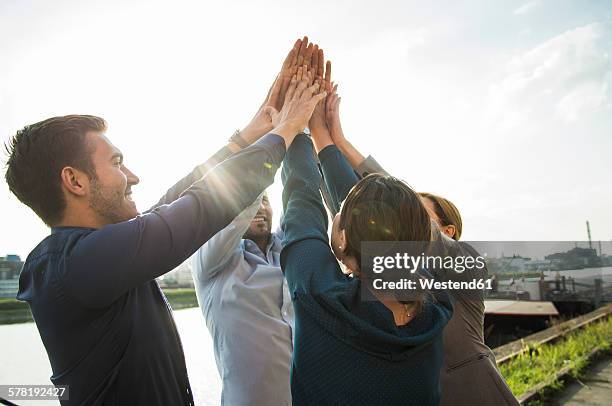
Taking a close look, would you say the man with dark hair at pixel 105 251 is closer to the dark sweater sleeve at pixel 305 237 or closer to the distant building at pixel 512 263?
the dark sweater sleeve at pixel 305 237

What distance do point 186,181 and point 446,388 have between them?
1.36m

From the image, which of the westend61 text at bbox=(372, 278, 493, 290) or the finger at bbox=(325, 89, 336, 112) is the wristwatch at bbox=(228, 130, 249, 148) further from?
the westend61 text at bbox=(372, 278, 493, 290)

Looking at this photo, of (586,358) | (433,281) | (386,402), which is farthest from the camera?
(586,358)

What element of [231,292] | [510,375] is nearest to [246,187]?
[231,292]

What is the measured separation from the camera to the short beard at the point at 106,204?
Result: 131 cm

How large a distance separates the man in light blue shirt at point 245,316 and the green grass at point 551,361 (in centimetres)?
440

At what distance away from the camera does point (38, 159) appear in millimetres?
1246

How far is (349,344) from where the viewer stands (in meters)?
1.16

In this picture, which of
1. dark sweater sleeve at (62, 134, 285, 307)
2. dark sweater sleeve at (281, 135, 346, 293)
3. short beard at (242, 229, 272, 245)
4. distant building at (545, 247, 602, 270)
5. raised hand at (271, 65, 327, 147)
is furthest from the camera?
distant building at (545, 247, 602, 270)

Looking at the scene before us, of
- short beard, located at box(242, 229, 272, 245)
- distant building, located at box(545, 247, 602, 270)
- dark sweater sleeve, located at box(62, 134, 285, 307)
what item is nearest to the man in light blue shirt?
short beard, located at box(242, 229, 272, 245)

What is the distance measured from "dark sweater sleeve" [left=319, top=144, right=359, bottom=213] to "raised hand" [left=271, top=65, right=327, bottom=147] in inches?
11.0

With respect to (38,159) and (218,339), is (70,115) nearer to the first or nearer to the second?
(38,159)

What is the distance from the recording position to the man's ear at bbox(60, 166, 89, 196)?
126 centimetres

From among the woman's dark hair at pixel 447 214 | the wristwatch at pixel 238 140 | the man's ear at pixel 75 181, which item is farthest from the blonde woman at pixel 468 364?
the man's ear at pixel 75 181
